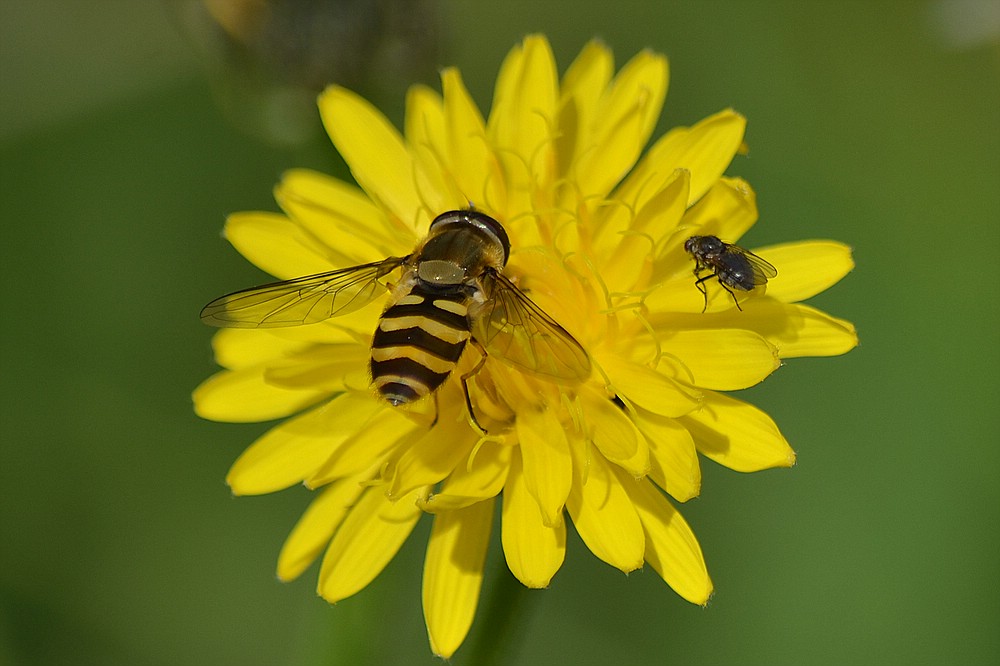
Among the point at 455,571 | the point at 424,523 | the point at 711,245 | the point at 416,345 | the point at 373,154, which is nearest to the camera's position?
the point at 416,345

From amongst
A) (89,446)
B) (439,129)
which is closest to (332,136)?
(439,129)

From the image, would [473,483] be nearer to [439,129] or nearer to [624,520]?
[624,520]

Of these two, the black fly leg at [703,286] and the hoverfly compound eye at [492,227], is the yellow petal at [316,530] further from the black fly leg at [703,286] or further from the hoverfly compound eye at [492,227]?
the black fly leg at [703,286]

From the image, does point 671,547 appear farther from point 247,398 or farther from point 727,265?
point 247,398

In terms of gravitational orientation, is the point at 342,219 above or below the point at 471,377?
above

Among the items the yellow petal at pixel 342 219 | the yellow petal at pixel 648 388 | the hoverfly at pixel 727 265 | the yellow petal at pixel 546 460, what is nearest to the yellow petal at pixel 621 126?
the hoverfly at pixel 727 265

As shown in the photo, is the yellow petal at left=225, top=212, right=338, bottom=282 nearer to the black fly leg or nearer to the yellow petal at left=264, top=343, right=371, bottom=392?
the yellow petal at left=264, top=343, right=371, bottom=392

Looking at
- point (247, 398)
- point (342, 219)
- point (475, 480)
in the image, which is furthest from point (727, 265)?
point (247, 398)

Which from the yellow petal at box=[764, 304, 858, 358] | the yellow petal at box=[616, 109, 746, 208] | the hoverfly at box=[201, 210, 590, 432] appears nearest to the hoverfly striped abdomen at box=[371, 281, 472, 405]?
the hoverfly at box=[201, 210, 590, 432]
